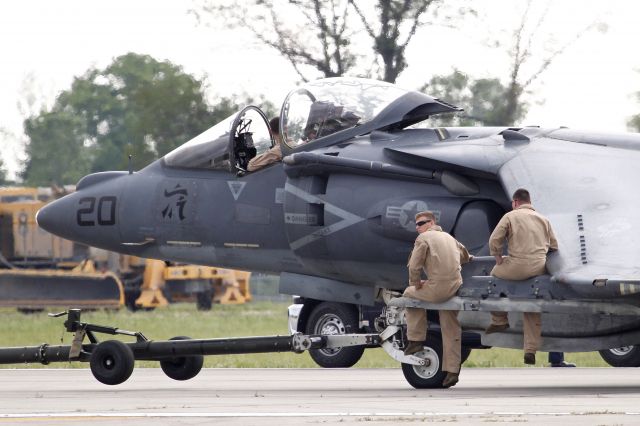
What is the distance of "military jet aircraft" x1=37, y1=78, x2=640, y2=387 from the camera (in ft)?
44.9

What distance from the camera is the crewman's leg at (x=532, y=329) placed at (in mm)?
13539

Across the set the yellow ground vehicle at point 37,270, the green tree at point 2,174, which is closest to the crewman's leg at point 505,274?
the yellow ground vehicle at point 37,270

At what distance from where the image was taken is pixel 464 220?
49.9 feet

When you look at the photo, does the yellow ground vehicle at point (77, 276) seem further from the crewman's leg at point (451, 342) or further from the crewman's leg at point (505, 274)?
the crewman's leg at point (505, 274)

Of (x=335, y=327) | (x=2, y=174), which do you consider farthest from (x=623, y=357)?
(x=2, y=174)

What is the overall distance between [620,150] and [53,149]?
2835 inches

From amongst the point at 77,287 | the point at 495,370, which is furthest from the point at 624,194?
the point at 77,287

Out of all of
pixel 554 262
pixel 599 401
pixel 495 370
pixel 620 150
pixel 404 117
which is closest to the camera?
pixel 599 401

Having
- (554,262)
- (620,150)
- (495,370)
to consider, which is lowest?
(495,370)

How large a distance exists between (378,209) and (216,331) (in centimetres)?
1446

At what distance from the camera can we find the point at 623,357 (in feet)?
62.1

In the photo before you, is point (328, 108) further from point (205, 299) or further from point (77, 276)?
point (205, 299)

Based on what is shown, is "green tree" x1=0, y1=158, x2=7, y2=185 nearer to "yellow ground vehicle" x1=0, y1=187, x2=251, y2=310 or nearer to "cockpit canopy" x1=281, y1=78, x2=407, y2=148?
"yellow ground vehicle" x1=0, y1=187, x2=251, y2=310

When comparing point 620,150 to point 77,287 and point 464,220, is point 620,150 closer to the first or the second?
point 464,220
